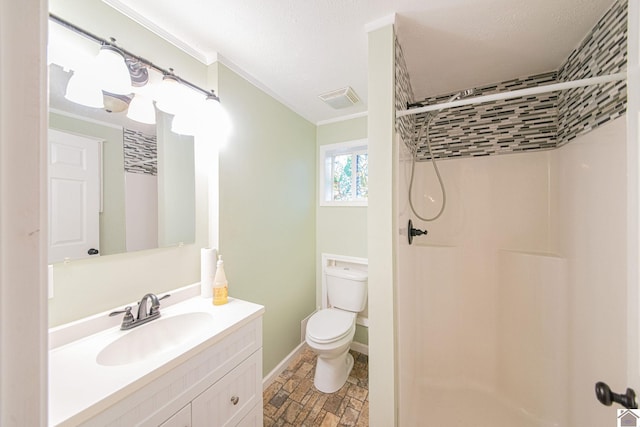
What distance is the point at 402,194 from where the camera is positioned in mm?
1244

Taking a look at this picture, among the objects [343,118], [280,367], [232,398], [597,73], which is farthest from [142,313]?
[597,73]

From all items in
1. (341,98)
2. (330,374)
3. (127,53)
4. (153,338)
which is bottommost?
(330,374)

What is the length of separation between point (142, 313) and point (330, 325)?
3.97 feet

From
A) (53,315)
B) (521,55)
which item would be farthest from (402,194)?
(53,315)

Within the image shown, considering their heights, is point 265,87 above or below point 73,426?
above

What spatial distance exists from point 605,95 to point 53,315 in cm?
242

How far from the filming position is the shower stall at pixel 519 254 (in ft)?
3.26

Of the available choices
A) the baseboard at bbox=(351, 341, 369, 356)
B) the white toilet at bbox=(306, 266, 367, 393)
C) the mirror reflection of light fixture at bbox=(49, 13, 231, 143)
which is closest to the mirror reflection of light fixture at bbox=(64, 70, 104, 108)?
the mirror reflection of light fixture at bbox=(49, 13, 231, 143)

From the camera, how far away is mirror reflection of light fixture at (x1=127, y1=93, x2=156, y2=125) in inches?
42.4

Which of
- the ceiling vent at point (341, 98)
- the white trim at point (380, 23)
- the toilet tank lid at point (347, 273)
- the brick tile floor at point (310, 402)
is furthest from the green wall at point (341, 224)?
the white trim at point (380, 23)

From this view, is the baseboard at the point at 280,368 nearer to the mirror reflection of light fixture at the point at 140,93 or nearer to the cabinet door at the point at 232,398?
the cabinet door at the point at 232,398

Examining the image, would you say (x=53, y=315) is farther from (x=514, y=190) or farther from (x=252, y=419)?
(x=514, y=190)

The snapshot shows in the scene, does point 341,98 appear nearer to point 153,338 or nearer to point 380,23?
point 380,23

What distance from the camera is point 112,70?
947 millimetres
